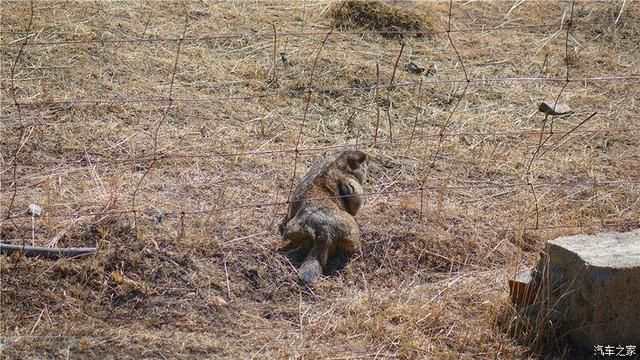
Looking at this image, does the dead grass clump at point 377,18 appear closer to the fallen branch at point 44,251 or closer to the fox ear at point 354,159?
the fox ear at point 354,159

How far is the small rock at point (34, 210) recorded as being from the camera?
22.2 ft

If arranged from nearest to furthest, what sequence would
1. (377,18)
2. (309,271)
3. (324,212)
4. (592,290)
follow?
(592,290)
(309,271)
(324,212)
(377,18)

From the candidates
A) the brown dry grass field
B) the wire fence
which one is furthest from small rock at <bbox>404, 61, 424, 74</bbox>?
the wire fence

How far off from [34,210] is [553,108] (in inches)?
181

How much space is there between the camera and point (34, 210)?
22.3ft

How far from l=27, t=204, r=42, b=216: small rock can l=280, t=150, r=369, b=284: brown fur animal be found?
1539mm

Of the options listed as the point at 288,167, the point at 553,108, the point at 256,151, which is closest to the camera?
the point at 288,167

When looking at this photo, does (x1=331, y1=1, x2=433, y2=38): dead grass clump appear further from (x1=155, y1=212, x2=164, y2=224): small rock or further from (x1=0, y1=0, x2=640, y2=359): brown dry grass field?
(x1=155, y1=212, x2=164, y2=224): small rock

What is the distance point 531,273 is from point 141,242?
2.32 metres

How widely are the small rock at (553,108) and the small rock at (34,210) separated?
4.50m

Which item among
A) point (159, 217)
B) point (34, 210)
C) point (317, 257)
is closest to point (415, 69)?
point (317, 257)

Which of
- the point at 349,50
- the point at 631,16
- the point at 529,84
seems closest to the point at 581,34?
the point at 631,16
